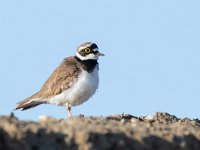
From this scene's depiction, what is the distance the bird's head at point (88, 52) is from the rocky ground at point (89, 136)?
6718 mm

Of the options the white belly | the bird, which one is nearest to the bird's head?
the bird

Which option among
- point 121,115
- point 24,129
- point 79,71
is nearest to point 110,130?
point 24,129

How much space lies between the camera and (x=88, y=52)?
17672 millimetres

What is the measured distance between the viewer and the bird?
1655cm

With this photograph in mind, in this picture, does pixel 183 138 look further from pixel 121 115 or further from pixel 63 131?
pixel 121 115

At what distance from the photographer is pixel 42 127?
906 cm

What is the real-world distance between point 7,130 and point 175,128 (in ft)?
11.0

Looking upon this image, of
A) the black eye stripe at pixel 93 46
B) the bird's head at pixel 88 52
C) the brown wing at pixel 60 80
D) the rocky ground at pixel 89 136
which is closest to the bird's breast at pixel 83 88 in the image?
the brown wing at pixel 60 80

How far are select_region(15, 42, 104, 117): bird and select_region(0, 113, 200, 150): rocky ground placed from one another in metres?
5.67

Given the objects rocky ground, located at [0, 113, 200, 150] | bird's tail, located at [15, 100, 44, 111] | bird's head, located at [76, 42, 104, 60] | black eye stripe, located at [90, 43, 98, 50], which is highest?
black eye stripe, located at [90, 43, 98, 50]

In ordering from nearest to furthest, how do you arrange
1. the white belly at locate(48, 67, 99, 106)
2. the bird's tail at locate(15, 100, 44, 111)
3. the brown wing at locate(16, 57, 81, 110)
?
the white belly at locate(48, 67, 99, 106), the brown wing at locate(16, 57, 81, 110), the bird's tail at locate(15, 100, 44, 111)

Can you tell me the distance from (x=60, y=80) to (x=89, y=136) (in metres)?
7.88

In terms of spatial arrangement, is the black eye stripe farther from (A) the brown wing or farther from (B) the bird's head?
(A) the brown wing

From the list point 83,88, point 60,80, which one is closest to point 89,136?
point 83,88
